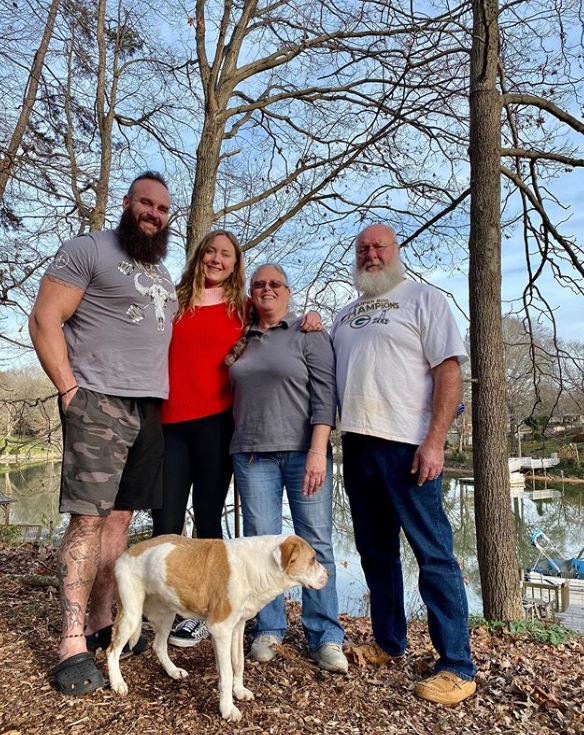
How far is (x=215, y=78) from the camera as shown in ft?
25.4

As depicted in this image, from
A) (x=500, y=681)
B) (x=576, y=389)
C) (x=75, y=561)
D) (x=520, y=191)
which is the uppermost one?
(x=520, y=191)

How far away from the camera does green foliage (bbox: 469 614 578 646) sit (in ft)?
14.5

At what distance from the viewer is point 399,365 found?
343cm

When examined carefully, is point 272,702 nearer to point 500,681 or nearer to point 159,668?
point 159,668

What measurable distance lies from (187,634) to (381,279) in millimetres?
2556

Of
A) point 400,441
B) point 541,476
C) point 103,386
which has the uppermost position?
point 103,386

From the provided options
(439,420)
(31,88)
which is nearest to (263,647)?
(439,420)

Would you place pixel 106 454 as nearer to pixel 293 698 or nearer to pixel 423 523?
pixel 293 698

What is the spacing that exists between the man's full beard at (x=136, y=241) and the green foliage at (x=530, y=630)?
375cm

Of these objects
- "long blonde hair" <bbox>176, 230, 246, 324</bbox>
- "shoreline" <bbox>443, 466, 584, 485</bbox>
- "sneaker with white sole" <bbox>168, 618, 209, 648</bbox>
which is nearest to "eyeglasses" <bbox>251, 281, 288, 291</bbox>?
"long blonde hair" <bbox>176, 230, 246, 324</bbox>

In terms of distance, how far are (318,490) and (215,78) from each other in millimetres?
6299

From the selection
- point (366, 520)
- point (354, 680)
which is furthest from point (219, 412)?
point (354, 680)

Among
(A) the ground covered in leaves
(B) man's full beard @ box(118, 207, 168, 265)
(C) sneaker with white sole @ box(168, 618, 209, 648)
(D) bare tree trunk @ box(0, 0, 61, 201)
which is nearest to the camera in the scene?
(A) the ground covered in leaves

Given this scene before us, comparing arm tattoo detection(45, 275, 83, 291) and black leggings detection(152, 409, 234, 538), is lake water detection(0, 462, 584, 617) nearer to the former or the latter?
black leggings detection(152, 409, 234, 538)
